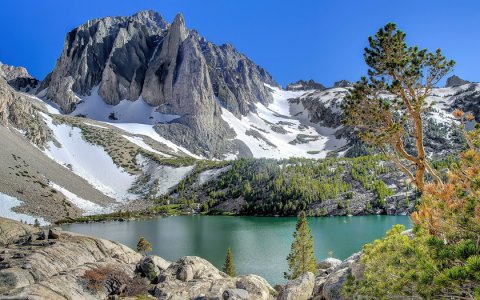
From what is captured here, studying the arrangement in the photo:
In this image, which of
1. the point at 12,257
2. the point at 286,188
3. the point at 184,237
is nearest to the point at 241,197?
the point at 286,188

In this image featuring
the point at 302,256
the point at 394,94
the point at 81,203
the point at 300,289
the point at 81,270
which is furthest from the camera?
the point at 81,203

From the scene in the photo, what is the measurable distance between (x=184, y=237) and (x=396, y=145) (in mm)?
67155

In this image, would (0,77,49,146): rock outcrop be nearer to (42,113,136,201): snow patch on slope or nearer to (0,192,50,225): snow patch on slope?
(42,113,136,201): snow patch on slope

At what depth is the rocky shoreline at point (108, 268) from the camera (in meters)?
21.5

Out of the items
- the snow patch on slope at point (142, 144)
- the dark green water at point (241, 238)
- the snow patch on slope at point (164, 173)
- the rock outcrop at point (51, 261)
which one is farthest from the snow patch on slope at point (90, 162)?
the rock outcrop at point (51, 261)

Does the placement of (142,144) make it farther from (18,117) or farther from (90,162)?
(18,117)

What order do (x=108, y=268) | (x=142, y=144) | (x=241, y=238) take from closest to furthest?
1. (x=108, y=268)
2. (x=241, y=238)
3. (x=142, y=144)

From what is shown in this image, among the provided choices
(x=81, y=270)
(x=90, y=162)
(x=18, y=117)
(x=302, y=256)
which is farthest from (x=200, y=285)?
(x=18, y=117)

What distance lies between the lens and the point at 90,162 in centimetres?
15962

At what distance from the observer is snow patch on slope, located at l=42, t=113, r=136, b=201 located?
5728 inches

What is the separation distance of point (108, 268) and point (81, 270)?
7.33 ft

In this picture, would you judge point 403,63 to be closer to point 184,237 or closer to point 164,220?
point 184,237

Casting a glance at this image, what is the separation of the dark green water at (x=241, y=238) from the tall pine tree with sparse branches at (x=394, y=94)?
29.2 m

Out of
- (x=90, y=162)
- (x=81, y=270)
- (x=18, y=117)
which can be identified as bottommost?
(x=81, y=270)
